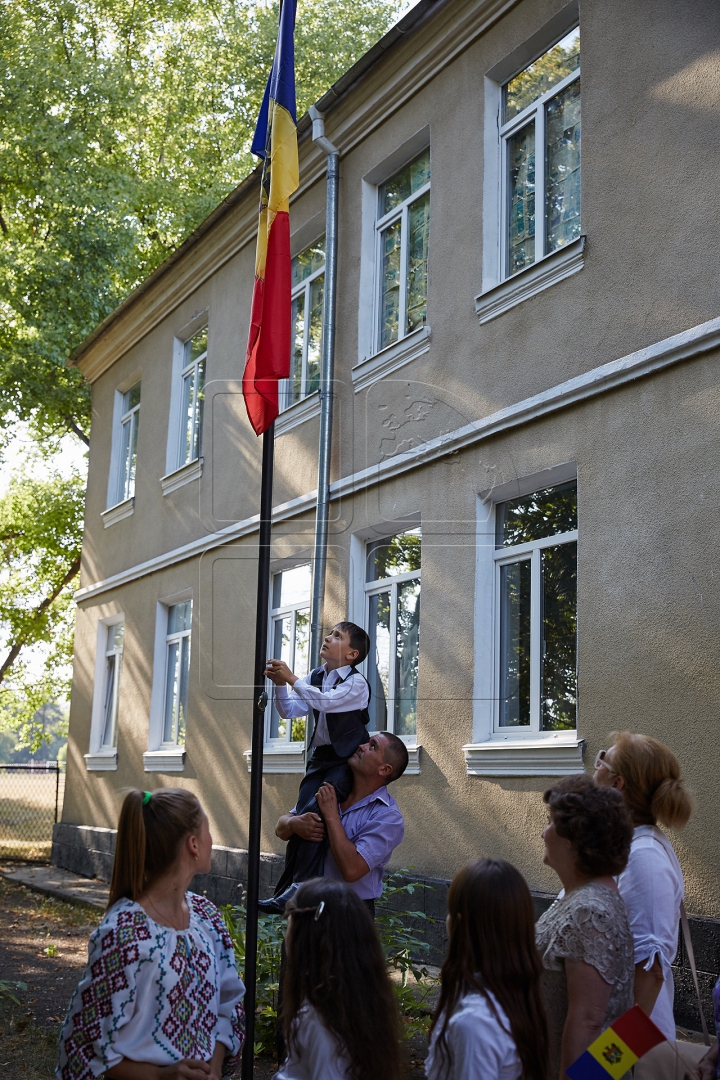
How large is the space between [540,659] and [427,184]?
4.45 metres

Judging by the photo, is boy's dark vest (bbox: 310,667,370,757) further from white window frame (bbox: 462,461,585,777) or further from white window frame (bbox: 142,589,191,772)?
white window frame (bbox: 142,589,191,772)

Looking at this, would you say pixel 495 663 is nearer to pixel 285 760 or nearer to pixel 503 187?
pixel 285 760

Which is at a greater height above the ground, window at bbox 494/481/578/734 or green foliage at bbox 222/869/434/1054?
window at bbox 494/481/578/734

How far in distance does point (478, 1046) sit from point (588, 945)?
21.3 inches

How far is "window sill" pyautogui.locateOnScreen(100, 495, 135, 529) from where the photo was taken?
15.2 m

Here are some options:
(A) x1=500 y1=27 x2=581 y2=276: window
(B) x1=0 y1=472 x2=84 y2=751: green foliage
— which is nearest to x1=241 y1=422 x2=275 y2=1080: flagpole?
(A) x1=500 y1=27 x2=581 y2=276: window

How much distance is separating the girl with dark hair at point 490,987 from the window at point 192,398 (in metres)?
11.0

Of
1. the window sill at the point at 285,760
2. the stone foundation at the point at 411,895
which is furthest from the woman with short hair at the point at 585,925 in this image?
the window sill at the point at 285,760

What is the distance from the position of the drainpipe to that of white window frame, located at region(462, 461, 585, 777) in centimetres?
174

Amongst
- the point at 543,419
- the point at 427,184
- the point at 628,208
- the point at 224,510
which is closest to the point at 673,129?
the point at 628,208

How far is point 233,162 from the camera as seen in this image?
2356cm

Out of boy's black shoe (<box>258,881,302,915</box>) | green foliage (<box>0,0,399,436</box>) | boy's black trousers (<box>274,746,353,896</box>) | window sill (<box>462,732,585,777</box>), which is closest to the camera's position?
boy's black trousers (<box>274,746,353,896</box>)

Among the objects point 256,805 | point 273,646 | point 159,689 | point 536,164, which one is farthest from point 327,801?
point 159,689

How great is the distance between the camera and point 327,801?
448 cm
